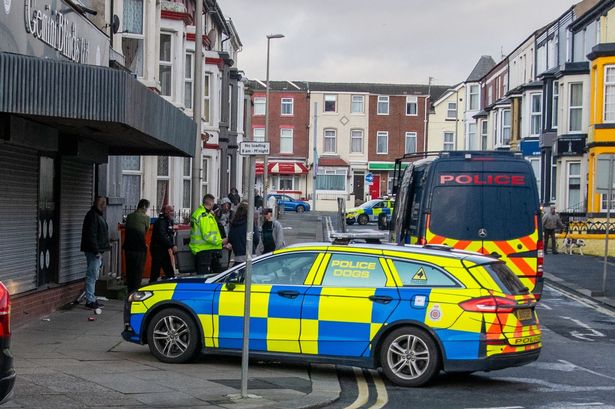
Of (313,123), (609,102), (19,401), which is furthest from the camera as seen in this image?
(313,123)

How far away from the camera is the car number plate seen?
11.6 m

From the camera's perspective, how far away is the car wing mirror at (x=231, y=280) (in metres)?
12.3

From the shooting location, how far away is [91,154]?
18953 mm

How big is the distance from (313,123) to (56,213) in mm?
63013

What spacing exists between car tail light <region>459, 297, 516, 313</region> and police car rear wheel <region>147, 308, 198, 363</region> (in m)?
3.15

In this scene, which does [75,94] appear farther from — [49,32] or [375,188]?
[375,188]

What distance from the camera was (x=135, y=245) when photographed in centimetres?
1891

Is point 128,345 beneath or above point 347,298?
beneath

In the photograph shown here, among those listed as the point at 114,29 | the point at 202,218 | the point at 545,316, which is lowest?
the point at 545,316

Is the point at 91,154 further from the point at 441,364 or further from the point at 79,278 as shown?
the point at 441,364

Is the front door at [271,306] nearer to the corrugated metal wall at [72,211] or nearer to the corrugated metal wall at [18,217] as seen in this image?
the corrugated metal wall at [18,217]

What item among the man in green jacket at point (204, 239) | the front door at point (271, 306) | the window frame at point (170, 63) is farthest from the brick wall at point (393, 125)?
the front door at point (271, 306)

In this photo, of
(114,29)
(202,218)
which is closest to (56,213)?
(202,218)

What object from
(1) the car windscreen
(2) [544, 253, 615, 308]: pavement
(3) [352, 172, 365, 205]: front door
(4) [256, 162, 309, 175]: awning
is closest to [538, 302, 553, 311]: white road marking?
(2) [544, 253, 615, 308]: pavement
